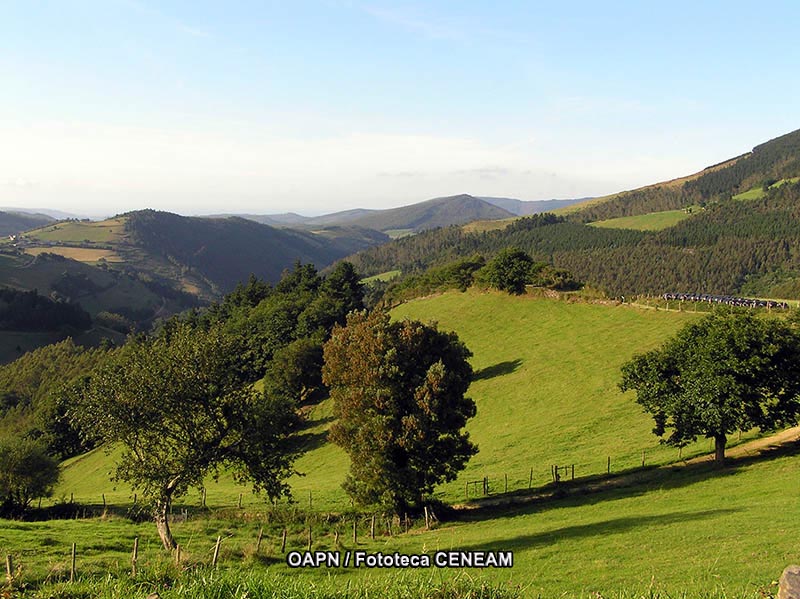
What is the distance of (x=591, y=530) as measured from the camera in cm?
2620

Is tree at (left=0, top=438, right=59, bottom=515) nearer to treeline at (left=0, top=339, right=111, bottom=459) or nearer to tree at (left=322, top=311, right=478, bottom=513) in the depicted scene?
tree at (left=322, top=311, right=478, bottom=513)

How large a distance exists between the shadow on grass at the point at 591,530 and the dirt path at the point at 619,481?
8963 millimetres

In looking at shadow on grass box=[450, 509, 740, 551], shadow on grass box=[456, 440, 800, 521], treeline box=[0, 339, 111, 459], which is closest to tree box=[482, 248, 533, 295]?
shadow on grass box=[456, 440, 800, 521]

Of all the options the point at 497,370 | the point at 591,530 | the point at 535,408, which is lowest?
the point at 535,408

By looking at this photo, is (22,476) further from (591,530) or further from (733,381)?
(733,381)

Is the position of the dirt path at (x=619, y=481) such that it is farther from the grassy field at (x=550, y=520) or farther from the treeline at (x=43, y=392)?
the treeline at (x=43, y=392)

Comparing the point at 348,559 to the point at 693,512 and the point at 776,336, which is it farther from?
the point at 776,336

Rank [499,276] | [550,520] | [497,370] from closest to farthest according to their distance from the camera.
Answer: [550,520], [497,370], [499,276]

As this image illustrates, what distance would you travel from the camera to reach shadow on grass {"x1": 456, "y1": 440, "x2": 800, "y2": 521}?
1319 inches

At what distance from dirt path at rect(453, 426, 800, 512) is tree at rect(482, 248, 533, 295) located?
61840 mm

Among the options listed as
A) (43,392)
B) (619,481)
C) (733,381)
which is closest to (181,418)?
A: (619,481)

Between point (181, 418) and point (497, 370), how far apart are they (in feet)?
171

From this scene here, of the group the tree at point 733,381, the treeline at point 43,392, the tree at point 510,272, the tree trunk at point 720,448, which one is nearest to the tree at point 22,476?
the tree at point 733,381

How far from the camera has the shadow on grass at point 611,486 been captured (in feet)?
110
